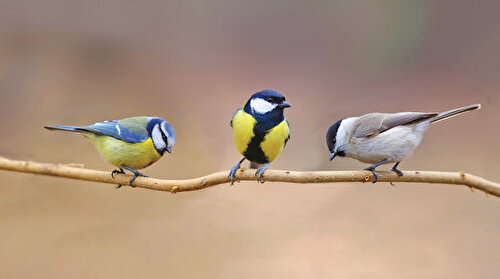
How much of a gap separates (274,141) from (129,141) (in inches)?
17.9

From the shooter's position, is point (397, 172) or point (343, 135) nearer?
point (397, 172)

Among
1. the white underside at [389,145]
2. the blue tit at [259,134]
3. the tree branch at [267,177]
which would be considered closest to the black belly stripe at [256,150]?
the blue tit at [259,134]

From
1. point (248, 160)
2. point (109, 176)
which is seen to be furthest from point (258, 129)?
point (109, 176)

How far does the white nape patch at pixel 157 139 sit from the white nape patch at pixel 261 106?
23 cm

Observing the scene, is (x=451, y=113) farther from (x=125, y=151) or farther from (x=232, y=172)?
(x=125, y=151)

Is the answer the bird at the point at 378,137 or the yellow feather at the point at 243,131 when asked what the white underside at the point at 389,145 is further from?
the yellow feather at the point at 243,131

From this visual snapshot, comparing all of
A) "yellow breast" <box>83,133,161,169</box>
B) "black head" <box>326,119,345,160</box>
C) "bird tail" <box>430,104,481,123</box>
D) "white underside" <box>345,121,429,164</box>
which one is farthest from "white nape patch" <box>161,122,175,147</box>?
"bird tail" <box>430,104,481,123</box>

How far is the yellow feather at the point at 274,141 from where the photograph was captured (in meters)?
1.10

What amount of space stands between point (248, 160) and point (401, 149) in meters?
0.41

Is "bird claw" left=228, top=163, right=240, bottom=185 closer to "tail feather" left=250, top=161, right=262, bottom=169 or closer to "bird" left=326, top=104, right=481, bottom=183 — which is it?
"tail feather" left=250, top=161, right=262, bottom=169

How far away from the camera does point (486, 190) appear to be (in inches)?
28.9

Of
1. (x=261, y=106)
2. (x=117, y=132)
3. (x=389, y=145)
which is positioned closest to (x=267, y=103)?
(x=261, y=106)

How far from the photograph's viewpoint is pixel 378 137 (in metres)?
1.28

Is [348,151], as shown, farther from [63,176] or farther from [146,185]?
[63,176]
